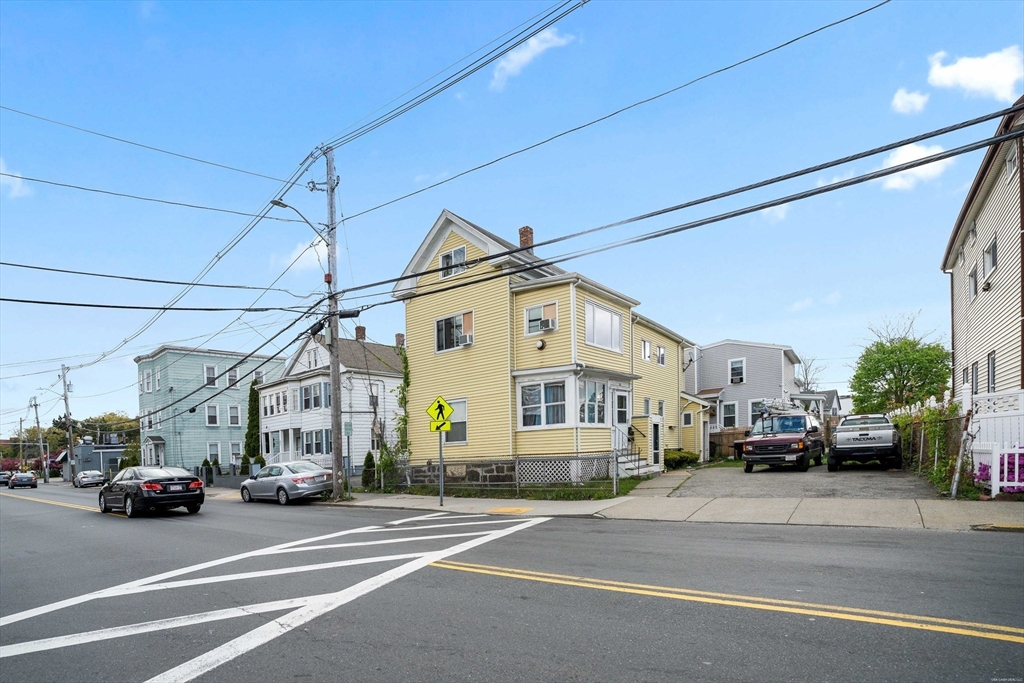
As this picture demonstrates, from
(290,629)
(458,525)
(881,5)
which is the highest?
(881,5)

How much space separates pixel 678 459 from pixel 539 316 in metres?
10.4

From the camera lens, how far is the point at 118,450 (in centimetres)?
6994

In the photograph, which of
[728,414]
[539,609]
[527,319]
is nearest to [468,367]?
[527,319]

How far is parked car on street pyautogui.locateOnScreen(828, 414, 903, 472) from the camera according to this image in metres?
20.1

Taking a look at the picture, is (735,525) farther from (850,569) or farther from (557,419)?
(557,419)

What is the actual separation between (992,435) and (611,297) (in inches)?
508

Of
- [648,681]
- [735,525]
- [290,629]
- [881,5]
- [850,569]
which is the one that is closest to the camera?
[648,681]

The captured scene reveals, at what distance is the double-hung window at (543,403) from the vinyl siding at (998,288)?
1131cm

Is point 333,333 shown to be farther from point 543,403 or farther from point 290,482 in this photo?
point 543,403

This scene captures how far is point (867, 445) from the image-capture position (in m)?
20.3

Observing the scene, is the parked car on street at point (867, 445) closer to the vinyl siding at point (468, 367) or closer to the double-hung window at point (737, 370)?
the vinyl siding at point (468, 367)

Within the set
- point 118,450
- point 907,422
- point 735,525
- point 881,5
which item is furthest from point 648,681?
point 118,450

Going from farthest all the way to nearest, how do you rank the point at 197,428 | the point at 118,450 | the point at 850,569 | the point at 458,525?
the point at 118,450 → the point at 197,428 → the point at 458,525 → the point at 850,569

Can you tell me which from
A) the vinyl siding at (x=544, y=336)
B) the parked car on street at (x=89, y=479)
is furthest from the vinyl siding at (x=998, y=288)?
the parked car on street at (x=89, y=479)
